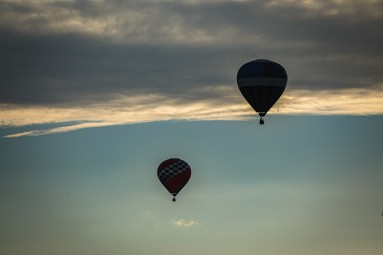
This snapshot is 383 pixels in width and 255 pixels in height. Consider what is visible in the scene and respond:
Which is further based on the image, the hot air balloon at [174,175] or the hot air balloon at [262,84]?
the hot air balloon at [174,175]

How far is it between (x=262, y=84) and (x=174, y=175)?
68.0ft

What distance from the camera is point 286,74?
159500mm

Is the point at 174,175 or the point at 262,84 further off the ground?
the point at 262,84

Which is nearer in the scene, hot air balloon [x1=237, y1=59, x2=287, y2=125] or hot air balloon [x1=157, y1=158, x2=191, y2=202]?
hot air balloon [x1=237, y1=59, x2=287, y2=125]

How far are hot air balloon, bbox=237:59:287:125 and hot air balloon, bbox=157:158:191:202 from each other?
18.1m

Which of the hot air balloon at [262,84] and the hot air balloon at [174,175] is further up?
the hot air balloon at [262,84]

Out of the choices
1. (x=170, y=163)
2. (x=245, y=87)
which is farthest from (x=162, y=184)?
(x=245, y=87)

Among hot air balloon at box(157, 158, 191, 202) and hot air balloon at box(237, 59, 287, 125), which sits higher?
hot air balloon at box(237, 59, 287, 125)

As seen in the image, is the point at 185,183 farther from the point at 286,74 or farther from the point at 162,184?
the point at 286,74

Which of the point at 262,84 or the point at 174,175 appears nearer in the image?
the point at 262,84

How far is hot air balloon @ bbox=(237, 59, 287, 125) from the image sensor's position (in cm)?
15738

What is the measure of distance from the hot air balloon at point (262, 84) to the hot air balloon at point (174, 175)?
59.5ft

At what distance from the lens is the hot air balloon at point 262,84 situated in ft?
516

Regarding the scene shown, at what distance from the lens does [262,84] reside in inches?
6191
